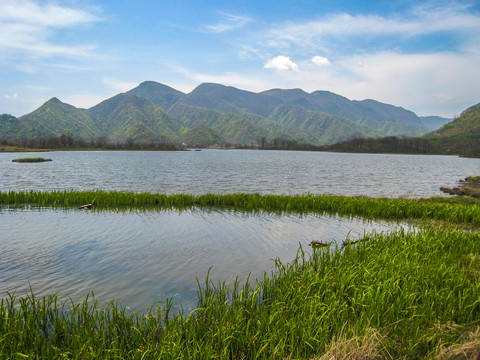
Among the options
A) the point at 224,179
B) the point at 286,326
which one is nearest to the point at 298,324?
the point at 286,326

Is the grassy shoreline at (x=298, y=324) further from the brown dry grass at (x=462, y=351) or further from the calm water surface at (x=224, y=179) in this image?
the calm water surface at (x=224, y=179)

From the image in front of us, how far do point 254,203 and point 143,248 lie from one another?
13267 mm

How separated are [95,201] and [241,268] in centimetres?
1826

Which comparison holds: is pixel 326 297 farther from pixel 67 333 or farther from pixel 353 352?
pixel 67 333

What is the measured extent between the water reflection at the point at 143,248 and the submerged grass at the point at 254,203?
244 cm

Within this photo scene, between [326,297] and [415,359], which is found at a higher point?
[326,297]

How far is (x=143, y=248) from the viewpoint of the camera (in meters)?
14.8

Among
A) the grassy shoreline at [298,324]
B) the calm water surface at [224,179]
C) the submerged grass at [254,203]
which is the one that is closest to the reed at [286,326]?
the grassy shoreline at [298,324]

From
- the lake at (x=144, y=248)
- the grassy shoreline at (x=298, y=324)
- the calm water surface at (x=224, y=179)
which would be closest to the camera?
the grassy shoreline at (x=298, y=324)

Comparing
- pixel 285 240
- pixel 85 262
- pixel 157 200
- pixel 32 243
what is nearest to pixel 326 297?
pixel 285 240

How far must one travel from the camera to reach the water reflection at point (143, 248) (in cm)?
1045

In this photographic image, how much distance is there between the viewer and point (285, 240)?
16.8m

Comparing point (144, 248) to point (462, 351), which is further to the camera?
point (144, 248)

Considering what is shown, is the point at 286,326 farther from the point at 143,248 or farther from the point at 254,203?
Answer: the point at 254,203
